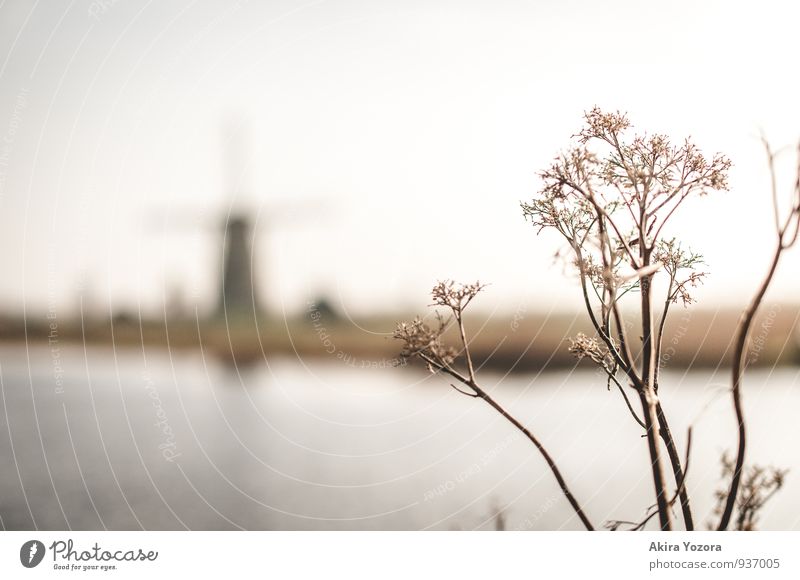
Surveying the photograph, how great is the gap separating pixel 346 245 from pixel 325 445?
1.54 ft

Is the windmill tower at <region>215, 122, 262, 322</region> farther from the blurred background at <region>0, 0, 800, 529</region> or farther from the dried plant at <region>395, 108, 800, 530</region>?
the dried plant at <region>395, 108, 800, 530</region>

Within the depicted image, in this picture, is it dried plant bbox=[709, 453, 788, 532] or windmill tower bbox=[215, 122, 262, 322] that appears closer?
dried plant bbox=[709, 453, 788, 532]

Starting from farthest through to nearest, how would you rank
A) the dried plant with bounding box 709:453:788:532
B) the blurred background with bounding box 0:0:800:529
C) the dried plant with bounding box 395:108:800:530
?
the blurred background with bounding box 0:0:800:529 → the dried plant with bounding box 709:453:788:532 → the dried plant with bounding box 395:108:800:530

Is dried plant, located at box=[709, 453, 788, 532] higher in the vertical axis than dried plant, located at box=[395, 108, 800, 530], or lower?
lower

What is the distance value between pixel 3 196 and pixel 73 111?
0.83 ft

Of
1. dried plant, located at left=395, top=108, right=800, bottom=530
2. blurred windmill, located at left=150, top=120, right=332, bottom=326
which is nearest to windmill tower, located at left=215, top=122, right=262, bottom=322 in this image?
blurred windmill, located at left=150, top=120, right=332, bottom=326

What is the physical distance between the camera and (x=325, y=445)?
1.46 m

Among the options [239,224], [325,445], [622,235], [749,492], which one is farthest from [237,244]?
[749,492]

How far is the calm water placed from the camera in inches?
55.2

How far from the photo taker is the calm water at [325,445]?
1402mm

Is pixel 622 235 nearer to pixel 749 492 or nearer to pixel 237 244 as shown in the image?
pixel 749 492

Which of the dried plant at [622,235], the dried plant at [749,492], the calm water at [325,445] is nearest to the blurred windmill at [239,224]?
the calm water at [325,445]

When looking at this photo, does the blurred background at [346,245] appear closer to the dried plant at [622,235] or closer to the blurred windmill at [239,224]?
the blurred windmill at [239,224]
